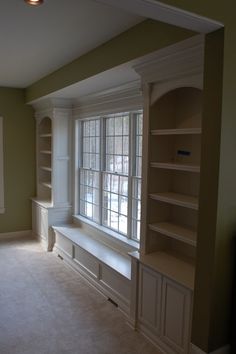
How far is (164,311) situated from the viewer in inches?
107

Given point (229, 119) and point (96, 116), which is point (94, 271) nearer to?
point (96, 116)

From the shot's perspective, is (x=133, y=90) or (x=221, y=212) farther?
(x=133, y=90)

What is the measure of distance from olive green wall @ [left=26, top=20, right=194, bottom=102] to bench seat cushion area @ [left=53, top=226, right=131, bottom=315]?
6.78ft

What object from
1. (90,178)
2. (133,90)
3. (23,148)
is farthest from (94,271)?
(23,148)

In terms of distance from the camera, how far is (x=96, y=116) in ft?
15.3

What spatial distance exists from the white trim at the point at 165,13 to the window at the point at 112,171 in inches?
72.3

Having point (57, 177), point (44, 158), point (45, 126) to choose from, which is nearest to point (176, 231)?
point (57, 177)

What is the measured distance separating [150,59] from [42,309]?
270 centimetres

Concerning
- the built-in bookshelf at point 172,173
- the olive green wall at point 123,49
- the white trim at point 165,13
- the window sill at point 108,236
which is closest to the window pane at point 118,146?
the olive green wall at point 123,49

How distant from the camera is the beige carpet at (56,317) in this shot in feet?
9.27

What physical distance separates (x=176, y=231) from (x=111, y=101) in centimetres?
208

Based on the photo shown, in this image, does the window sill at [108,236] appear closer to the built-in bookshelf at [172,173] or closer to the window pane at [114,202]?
the window pane at [114,202]

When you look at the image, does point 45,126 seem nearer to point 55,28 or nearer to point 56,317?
point 55,28

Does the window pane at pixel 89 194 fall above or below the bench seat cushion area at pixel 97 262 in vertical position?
above
